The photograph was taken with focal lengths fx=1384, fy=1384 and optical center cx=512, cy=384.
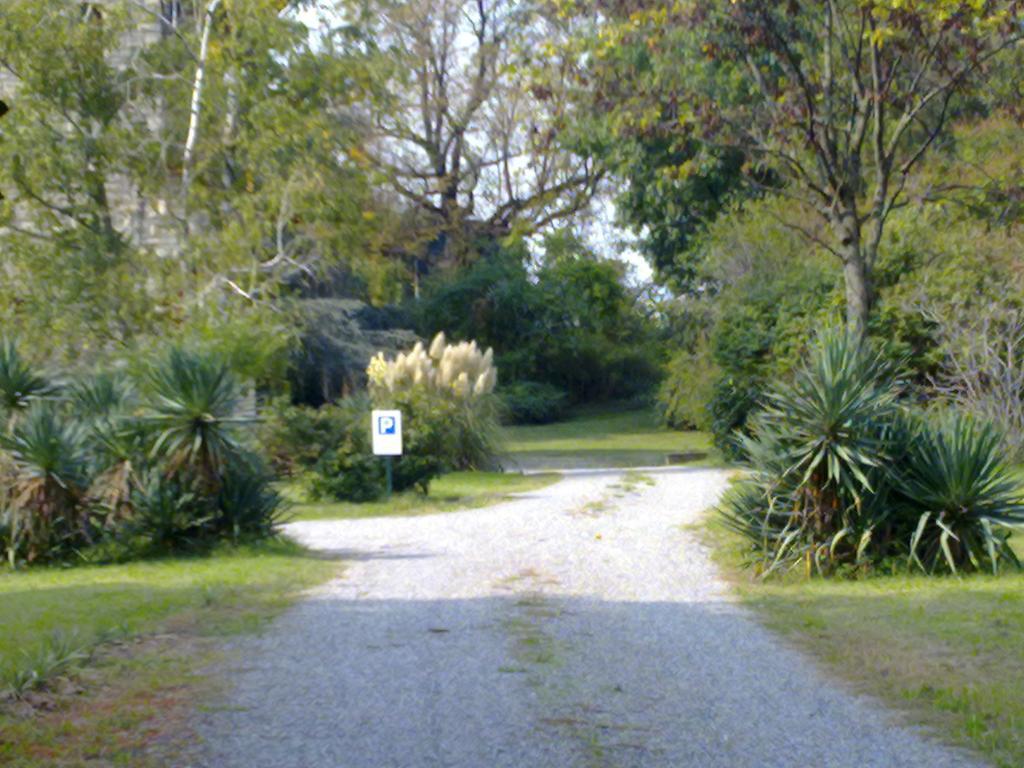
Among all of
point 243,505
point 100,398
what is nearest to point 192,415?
Answer: point 243,505

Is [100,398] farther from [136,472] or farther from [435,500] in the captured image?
[435,500]

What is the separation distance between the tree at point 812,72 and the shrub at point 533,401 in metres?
28.0

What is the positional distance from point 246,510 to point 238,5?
634 inches

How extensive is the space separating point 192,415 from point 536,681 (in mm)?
7958

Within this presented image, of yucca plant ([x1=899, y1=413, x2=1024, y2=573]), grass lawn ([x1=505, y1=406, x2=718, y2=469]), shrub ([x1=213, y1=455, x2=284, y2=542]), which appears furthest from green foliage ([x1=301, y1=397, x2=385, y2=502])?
yucca plant ([x1=899, y1=413, x2=1024, y2=573])

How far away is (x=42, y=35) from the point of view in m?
28.6

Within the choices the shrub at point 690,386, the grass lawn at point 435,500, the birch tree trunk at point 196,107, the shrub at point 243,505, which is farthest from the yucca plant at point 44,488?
the shrub at point 690,386

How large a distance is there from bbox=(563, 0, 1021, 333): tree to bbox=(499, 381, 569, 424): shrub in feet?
91.8

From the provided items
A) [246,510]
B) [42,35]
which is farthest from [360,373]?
[246,510]

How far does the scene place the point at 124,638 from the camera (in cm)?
1033

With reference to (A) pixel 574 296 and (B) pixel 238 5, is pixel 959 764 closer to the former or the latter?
(B) pixel 238 5

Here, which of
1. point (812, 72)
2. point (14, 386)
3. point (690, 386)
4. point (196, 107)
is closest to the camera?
point (14, 386)

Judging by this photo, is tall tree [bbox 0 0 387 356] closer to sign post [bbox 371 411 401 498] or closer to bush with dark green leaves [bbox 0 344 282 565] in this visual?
sign post [bbox 371 411 401 498]

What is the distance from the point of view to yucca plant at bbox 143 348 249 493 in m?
15.6
